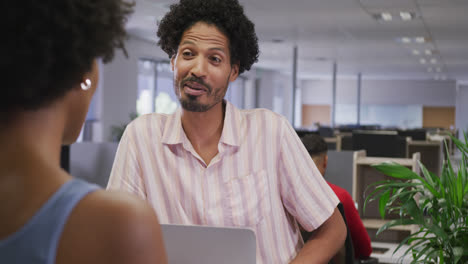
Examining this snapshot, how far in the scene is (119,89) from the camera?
10969 millimetres

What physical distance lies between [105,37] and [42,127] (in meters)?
0.10

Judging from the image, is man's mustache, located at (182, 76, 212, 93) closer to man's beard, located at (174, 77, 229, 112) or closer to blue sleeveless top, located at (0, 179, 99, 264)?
man's beard, located at (174, 77, 229, 112)

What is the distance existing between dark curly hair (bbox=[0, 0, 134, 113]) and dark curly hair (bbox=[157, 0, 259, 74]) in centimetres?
84

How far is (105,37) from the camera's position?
560mm

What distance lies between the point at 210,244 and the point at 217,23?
1.98ft

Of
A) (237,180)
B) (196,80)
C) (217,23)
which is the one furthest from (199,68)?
(237,180)

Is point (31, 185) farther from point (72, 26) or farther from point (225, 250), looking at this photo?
point (225, 250)

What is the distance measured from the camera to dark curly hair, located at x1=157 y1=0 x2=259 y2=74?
138cm

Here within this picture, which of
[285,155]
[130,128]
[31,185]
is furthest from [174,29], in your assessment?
[31,185]

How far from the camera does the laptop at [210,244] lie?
0.96 meters

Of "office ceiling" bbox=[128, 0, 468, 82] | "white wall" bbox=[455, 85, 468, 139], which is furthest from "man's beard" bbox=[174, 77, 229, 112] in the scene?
"white wall" bbox=[455, 85, 468, 139]

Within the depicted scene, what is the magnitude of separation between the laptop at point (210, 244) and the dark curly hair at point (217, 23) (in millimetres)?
546

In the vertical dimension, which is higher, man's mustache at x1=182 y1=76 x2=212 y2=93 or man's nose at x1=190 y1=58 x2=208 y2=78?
man's nose at x1=190 y1=58 x2=208 y2=78

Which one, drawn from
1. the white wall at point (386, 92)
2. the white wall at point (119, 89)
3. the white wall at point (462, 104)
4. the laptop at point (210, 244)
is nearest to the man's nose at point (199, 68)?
the laptop at point (210, 244)
